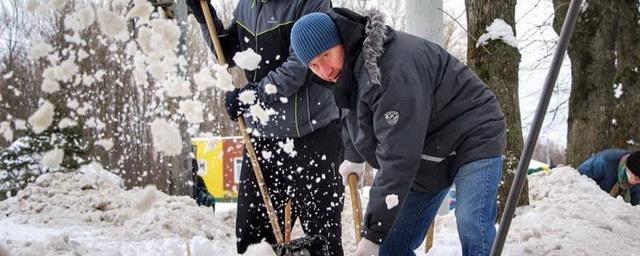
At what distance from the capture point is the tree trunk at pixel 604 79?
348 inches

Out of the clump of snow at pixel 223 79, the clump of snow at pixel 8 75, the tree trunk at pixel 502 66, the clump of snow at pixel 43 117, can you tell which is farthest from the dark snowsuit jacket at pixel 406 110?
the clump of snow at pixel 8 75

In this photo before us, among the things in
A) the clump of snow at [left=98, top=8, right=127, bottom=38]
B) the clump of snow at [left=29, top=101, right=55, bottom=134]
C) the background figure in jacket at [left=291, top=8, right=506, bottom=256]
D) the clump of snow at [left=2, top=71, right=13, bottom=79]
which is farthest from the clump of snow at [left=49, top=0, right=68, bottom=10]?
the clump of snow at [left=2, top=71, right=13, bottom=79]

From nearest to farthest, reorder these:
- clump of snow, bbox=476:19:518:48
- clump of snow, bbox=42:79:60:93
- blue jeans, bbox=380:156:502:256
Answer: blue jeans, bbox=380:156:502:256 < clump of snow, bbox=42:79:60:93 < clump of snow, bbox=476:19:518:48

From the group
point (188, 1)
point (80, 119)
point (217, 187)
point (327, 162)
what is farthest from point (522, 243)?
point (217, 187)

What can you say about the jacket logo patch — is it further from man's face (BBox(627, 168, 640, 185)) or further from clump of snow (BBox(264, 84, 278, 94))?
man's face (BBox(627, 168, 640, 185))

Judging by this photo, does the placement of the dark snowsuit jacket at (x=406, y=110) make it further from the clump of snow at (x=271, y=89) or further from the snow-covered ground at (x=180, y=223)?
the snow-covered ground at (x=180, y=223)

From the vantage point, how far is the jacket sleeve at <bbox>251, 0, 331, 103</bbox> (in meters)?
3.28

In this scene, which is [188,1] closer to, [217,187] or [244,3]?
[244,3]

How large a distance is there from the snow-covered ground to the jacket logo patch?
35.1 inches

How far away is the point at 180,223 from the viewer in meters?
4.95

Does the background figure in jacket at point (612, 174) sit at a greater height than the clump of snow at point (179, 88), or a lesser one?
lesser

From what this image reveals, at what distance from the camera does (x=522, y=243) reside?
396 cm

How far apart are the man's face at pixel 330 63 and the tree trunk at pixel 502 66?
2849mm

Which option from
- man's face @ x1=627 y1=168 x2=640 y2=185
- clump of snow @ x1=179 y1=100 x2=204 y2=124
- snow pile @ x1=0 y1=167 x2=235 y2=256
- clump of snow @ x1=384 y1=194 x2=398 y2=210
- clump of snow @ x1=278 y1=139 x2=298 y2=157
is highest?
clump of snow @ x1=179 y1=100 x2=204 y2=124
